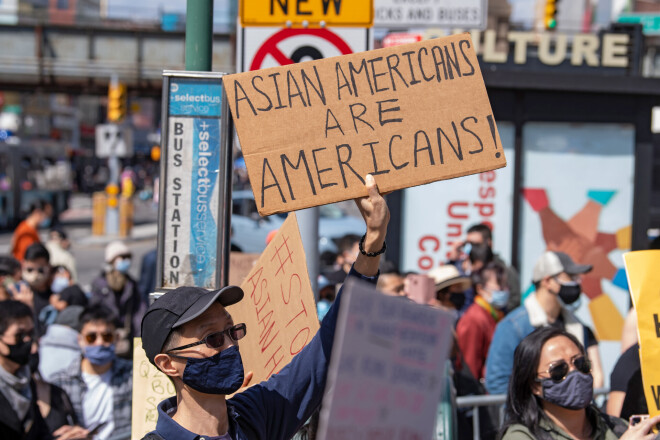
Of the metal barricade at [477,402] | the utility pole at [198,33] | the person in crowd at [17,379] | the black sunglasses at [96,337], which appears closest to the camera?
the utility pole at [198,33]

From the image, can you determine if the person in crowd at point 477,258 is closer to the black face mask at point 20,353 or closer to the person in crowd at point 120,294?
the person in crowd at point 120,294

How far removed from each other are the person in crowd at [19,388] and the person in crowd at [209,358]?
79.1 inches

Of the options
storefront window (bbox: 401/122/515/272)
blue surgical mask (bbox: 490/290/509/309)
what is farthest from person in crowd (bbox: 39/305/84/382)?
storefront window (bbox: 401/122/515/272)

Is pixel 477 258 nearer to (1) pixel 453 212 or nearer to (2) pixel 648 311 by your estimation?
(1) pixel 453 212

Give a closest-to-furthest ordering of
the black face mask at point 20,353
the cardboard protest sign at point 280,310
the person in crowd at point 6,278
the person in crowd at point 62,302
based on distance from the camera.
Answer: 1. the cardboard protest sign at point 280,310
2. the black face mask at point 20,353
3. the person in crowd at point 6,278
4. the person in crowd at point 62,302

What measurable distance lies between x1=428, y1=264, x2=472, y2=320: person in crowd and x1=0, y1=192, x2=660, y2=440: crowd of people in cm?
1

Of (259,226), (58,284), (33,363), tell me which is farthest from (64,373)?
(259,226)

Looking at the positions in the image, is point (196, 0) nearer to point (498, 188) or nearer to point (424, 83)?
point (424, 83)

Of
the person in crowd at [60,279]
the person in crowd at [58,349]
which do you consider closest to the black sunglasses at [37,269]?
the person in crowd at [60,279]

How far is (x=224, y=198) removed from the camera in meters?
3.57

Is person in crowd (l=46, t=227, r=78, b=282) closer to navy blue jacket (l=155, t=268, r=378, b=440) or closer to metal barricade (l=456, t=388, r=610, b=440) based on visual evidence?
metal barricade (l=456, t=388, r=610, b=440)

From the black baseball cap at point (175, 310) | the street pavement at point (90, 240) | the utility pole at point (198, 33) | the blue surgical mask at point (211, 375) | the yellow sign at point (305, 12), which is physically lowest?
the street pavement at point (90, 240)

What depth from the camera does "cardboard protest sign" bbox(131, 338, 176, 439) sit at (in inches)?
136

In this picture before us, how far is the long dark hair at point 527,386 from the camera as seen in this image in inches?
141
